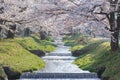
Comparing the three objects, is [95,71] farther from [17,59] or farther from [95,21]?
[17,59]

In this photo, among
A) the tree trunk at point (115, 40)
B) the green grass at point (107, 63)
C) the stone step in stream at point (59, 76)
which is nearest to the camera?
the green grass at point (107, 63)

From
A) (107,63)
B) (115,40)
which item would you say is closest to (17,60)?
(107,63)

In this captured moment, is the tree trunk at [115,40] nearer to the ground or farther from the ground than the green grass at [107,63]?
farther from the ground

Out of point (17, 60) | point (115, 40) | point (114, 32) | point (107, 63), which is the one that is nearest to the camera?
point (107, 63)

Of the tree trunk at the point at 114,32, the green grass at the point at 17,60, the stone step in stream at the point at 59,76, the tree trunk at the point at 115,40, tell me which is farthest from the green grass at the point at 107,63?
the green grass at the point at 17,60

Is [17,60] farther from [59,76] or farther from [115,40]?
[115,40]

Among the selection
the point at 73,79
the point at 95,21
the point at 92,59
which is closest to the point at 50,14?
the point at 95,21

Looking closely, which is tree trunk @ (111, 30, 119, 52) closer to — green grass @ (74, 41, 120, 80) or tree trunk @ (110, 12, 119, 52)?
tree trunk @ (110, 12, 119, 52)

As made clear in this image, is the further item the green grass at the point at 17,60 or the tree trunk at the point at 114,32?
the green grass at the point at 17,60

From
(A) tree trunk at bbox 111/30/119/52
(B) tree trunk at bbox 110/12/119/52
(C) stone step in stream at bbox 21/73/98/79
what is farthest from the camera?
(A) tree trunk at bbox 111/30/119/52

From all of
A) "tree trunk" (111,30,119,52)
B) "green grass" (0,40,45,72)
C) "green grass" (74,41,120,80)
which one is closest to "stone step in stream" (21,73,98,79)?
"green grass" (0,40,45,72)

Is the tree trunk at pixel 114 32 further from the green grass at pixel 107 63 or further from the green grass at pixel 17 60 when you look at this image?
the green grass at pixel 17 60

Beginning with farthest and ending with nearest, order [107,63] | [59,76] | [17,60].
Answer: [17,60] → [107,63] → [59,76]

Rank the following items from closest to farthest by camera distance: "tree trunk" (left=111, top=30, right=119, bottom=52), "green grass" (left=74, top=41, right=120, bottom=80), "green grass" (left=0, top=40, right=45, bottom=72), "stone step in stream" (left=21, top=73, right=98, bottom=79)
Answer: "green grass" (left=74, top=41, right=120, bottom=80) → "stone step in stream" (left=21, top=73, right=98, bottom=79) → "green grass" (left=0, top=40, right=45, bottom=72) → "tree trunk" (left=111, top=30, right=119, bottom=52)
